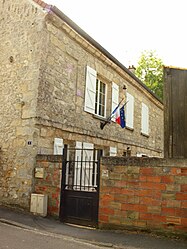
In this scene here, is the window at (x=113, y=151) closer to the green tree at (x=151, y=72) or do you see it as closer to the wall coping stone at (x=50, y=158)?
the wall coping stone at (x=50, y=158)

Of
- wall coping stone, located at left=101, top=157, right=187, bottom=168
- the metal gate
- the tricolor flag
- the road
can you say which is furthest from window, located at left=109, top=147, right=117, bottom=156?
the road

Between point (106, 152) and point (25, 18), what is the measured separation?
5331 mm

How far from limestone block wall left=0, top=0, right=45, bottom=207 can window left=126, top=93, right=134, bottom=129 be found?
5497 millimetres

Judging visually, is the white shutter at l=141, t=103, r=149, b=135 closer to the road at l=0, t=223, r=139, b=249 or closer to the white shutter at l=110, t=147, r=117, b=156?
the white shutter at l=110, t=147, r=117, b=156

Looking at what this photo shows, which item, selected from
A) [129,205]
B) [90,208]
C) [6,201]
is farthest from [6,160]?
[129,205]

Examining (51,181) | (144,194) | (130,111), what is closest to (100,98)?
(130,111)

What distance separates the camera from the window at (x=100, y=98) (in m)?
9.55

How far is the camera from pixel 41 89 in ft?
22.2

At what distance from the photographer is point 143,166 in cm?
506

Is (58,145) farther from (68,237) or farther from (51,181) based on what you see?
(68,237)

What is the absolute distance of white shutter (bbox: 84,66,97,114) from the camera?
28.0 ft

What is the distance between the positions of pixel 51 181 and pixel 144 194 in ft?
7.42

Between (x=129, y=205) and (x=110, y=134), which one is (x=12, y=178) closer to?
(x=129, y=205)

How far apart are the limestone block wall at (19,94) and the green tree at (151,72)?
653 inches
